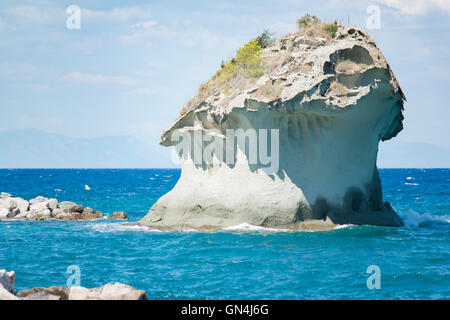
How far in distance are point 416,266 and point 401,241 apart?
4.58m

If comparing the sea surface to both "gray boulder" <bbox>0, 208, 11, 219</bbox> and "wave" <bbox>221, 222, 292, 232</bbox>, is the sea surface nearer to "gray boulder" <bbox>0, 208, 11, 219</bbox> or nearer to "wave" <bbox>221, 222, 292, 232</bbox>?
"wave" <bbox>221, 222, 292, 232</bbox>

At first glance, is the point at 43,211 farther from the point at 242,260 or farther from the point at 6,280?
the point at 6,280

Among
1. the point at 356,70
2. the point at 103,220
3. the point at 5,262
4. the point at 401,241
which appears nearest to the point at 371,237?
the point at 401,241

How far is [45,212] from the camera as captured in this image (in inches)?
1315

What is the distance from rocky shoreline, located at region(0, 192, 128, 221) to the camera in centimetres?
3309

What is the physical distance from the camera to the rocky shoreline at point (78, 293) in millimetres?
11836

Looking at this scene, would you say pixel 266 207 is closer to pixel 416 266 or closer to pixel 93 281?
pixel 416 266

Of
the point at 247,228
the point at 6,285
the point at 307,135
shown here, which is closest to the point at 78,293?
the point at 6,285

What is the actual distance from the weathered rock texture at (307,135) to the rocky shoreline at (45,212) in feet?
28.0

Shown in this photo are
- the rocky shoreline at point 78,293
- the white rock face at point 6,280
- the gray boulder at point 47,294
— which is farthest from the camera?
the white rock face at point 6,280

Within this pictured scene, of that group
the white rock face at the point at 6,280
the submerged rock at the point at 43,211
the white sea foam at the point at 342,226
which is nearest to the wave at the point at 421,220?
the white sea foam at the point at 342,226

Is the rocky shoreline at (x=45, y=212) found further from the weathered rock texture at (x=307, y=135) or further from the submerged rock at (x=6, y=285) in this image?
the submerged rock at (x=6, y=285)

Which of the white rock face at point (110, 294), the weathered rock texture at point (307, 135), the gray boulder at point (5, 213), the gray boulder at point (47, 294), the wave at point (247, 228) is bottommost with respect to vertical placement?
the gray boulder at point (5, 213)

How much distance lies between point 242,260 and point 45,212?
18.9 metres
